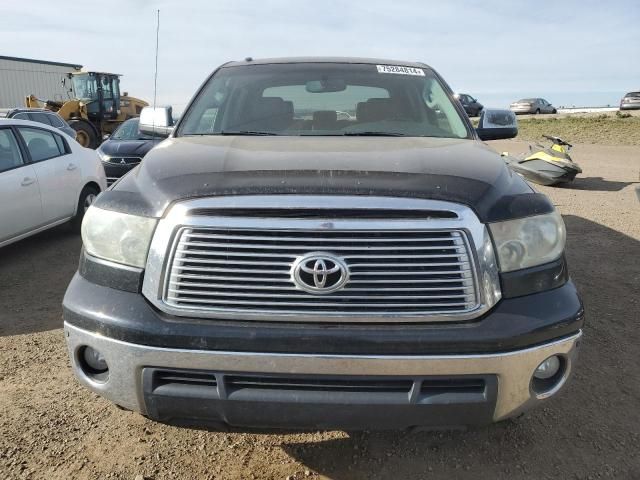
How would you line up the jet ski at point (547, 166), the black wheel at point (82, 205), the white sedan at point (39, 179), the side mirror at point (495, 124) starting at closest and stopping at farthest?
the side mirror at point (495, 124)
the white sedan at point (39, 179)
the black wheel at point (82, 205)
the jet ski at point (547, 166)

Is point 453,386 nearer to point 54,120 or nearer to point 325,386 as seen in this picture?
point 325,386

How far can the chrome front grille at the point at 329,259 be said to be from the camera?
6.27 feet

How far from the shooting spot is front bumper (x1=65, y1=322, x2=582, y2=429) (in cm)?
190

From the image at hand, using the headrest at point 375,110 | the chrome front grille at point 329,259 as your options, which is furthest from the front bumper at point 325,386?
the headrest at point 375,110

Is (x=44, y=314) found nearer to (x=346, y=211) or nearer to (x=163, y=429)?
(x=163, y=429)

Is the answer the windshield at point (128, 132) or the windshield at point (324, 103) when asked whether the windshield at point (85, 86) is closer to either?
the windshield at point (128, 132)

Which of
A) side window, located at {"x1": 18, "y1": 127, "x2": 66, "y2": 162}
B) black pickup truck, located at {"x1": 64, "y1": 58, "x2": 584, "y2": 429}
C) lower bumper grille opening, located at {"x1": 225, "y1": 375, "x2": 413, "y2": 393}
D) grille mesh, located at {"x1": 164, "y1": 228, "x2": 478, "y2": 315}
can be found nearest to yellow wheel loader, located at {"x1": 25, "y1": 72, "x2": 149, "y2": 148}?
side window, located at {"x1": 18, "y1": 127, "x2": 66, "y2": 162}

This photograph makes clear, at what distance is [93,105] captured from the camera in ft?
67.4

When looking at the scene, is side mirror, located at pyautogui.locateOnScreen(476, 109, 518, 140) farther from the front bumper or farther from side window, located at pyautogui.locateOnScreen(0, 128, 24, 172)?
side window, located at pyautogui.locateOnScreen(0, 128, 24, 172)

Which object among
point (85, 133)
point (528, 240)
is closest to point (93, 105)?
point (85, 133)

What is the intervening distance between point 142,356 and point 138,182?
74 cm

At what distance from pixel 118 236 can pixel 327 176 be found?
0.84 m

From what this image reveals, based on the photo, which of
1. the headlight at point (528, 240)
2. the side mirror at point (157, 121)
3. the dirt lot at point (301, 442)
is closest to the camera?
the headlight at point (528, 240)

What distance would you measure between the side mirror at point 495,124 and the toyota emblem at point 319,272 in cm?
243
